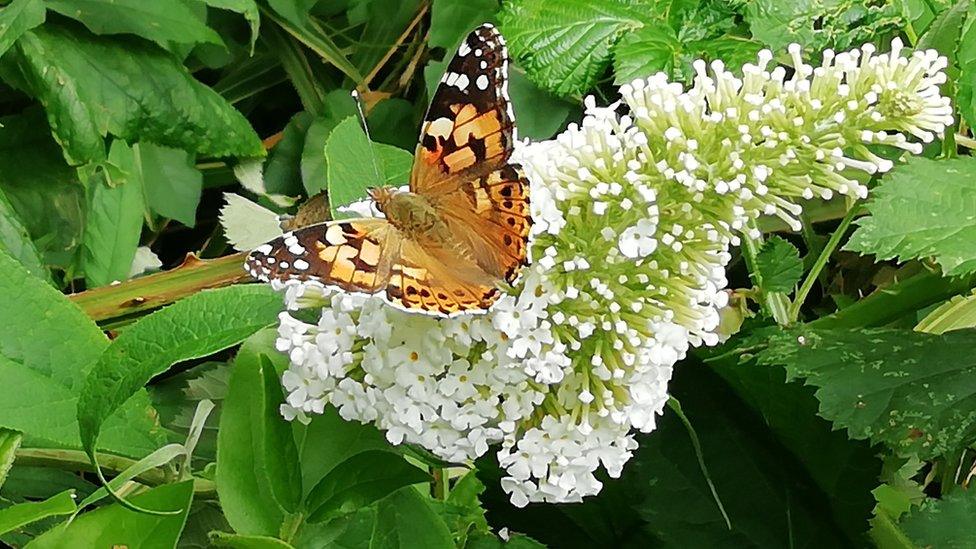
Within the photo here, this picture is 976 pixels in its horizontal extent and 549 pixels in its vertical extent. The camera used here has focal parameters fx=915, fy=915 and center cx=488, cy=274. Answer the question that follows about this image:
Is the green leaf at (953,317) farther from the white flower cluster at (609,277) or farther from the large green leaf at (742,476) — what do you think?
the white flower cluster at (609,277)

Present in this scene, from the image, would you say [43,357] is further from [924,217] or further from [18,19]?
[924,217]

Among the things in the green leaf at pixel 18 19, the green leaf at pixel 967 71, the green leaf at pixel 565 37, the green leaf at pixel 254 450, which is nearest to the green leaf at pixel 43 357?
the green leaf at pixel 254 450

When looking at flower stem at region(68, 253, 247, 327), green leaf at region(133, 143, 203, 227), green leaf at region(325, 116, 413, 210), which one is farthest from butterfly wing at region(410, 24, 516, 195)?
green leaf at region(133, 143, 203, 227)

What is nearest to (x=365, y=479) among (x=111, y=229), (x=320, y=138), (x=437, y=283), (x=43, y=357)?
(x=437, y=283)

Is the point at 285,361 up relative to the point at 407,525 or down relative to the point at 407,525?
up

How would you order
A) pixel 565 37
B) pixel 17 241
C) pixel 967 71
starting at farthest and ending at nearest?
pixel 565 37 < pixel 17 241 < pixel 967 71

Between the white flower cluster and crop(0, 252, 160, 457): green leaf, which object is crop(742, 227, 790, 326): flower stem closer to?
the white flower cluster
